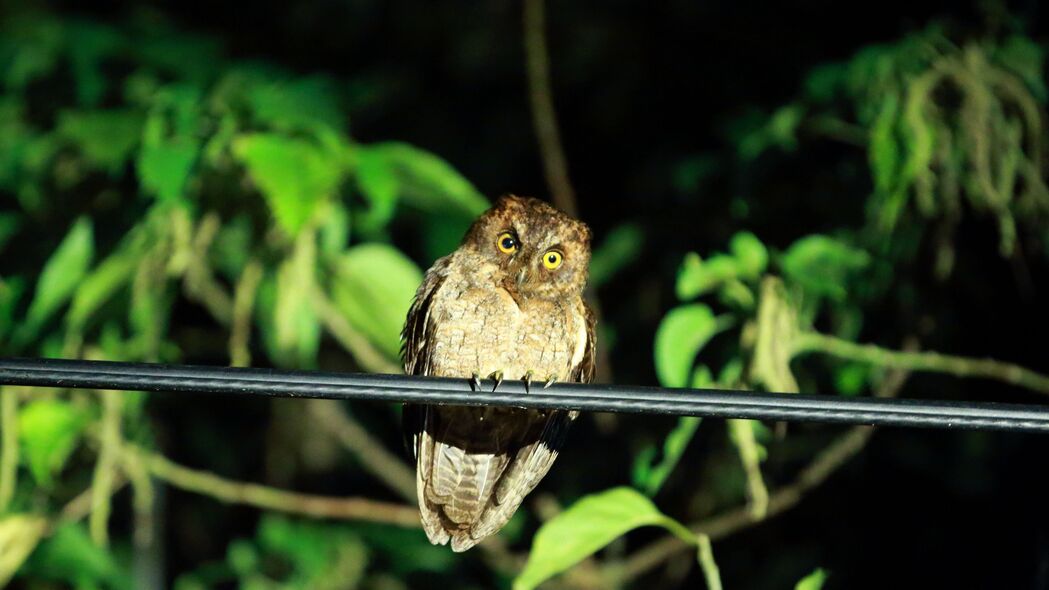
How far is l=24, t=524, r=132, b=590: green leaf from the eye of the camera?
144 inches

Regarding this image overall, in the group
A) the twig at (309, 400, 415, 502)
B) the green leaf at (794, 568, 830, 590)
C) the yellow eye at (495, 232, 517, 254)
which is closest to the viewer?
the green leaf at (794, 568, 830, 590)

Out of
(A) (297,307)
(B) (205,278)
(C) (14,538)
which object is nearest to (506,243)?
(A) (297,307)

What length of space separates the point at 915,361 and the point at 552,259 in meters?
0.94

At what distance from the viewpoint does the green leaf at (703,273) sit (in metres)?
2.54

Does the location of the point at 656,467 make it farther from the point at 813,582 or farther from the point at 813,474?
the point at 813,474

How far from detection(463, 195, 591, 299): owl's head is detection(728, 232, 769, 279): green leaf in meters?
0.42

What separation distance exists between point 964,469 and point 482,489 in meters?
1.71

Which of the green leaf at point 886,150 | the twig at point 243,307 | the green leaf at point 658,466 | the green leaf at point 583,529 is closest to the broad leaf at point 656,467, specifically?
the green leaf at point 658,466

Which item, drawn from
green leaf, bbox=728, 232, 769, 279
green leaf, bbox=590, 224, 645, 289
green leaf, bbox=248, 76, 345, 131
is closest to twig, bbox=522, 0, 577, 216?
green leaf, bbox=590, 224, 645, 289

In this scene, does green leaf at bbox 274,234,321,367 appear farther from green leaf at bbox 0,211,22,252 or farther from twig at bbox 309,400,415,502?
green leaf at bbox 0,211,22,252

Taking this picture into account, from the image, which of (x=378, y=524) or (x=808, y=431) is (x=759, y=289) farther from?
(x=378, y=524)

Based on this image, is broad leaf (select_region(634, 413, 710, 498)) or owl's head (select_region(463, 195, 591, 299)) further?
owl's head (select_region(463, 195, 591, 299))

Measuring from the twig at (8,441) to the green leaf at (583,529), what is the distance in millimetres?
1186

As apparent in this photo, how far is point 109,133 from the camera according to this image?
→ 282cm
